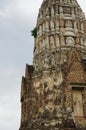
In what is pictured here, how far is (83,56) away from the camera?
770 inches

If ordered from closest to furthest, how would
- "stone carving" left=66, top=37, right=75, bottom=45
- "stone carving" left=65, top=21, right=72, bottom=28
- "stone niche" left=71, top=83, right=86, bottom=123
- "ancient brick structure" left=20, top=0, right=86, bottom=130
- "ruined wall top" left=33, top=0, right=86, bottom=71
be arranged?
"ancient brick structure" left=20, top=0, right=86, bottom=130
"stone niche" left=71, top=83, right=86, bottom=123
"ruined wall top" left=33, top=0, right=86, bottom=71
"stone carving" left=66, top=37, right=75, bottom=45
"stone carving" left=65, top=21, right=72, bottom=28

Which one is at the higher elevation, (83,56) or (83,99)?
(83,56)

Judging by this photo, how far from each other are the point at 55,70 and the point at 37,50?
228 centimetres

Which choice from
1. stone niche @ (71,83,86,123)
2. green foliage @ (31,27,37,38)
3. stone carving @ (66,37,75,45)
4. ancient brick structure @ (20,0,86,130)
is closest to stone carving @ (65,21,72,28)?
ancient brick structure @ (20,0,86,130)

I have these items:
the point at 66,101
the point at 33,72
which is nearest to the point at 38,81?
the point at 33,72

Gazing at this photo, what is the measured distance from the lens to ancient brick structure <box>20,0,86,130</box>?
1767 centimetres

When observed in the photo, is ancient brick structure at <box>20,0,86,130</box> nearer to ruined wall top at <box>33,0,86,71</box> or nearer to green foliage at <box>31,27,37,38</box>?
ruined wall top at <box>33,0,86,71</box>

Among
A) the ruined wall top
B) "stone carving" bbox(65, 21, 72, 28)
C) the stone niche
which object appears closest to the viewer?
the stone niche

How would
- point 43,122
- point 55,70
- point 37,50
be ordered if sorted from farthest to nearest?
point 37,50 < point 55,70 < point 43,122

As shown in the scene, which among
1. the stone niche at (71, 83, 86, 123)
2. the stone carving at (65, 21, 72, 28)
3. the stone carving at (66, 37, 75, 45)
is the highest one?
the stone carving at (65, 21, 72, 28)

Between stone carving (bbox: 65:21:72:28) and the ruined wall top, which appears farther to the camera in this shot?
stone carving (bbox: 65:21:72:28)

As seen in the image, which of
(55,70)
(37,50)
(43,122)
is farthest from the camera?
(37,50)

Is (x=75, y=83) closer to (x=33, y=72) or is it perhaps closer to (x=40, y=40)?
(x=33, y=72)

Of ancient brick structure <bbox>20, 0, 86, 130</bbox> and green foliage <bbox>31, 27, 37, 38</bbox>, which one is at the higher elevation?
green foliage <bbox>31, 27, 37, 38</bbox>
